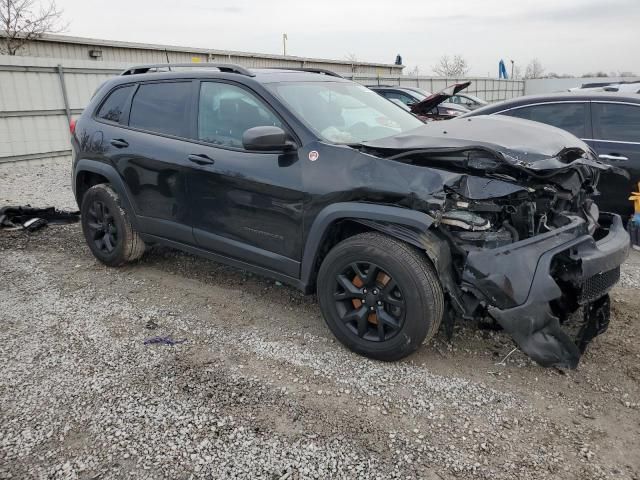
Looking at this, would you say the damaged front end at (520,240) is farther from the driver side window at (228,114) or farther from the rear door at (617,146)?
the rear door at (617,146)

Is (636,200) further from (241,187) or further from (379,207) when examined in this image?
(241,187)

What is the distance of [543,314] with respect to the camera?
278 cm

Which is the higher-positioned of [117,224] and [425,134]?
[425,134]

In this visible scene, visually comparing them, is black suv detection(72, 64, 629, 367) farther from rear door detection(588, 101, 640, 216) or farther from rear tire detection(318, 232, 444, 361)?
rear door detection(588, 101, 640, 216)

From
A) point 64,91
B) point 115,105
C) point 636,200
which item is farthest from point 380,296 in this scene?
point 64,91

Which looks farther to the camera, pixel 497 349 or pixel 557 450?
pixel 497 349

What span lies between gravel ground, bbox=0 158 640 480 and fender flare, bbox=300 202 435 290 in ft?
1.94

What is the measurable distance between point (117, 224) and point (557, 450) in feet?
13.0

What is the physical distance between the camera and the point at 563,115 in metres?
5.60

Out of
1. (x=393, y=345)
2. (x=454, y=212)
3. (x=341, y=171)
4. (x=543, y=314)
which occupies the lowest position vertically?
(x=393, y=345)

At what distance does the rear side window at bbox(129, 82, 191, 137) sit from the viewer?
416cm

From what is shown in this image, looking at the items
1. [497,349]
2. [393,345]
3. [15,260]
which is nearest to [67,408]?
[393,345]

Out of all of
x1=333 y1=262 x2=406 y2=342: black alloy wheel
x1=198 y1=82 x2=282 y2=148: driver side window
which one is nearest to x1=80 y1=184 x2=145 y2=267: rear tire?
x1=198 y1=82 x2=282 y2=148: driver side window

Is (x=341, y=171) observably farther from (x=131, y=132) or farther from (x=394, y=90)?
(x=394, y=90)
